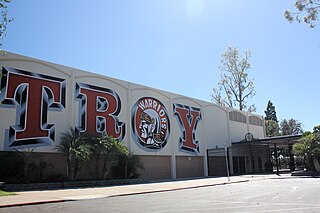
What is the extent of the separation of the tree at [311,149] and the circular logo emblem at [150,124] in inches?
483

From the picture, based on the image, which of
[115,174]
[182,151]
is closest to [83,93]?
[115,174]

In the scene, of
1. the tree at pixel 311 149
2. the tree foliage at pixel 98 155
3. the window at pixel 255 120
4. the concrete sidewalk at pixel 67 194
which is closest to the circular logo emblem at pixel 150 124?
the tree foliage at pixel 98 155

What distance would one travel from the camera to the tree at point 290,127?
238 ft

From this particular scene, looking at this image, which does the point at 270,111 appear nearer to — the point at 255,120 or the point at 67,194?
the point at 255,120

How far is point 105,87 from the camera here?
27.5 m

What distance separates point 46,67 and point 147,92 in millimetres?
10474

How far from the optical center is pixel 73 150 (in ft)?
70.7

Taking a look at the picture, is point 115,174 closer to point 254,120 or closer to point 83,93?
point 83,93

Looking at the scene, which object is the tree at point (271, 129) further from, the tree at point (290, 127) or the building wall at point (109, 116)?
the building wall at point (109, 116)

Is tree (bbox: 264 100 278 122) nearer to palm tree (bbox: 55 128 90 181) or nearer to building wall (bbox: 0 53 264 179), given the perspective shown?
building wall (bbox: 0 53 264 179)

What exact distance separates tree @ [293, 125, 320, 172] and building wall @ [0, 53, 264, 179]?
1046cm

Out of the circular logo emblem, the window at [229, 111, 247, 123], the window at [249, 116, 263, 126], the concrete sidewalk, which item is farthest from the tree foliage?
the window at [249, 116, 263, 126]

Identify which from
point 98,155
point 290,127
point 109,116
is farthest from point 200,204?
point 290,127

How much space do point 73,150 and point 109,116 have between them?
6091 millimetres
